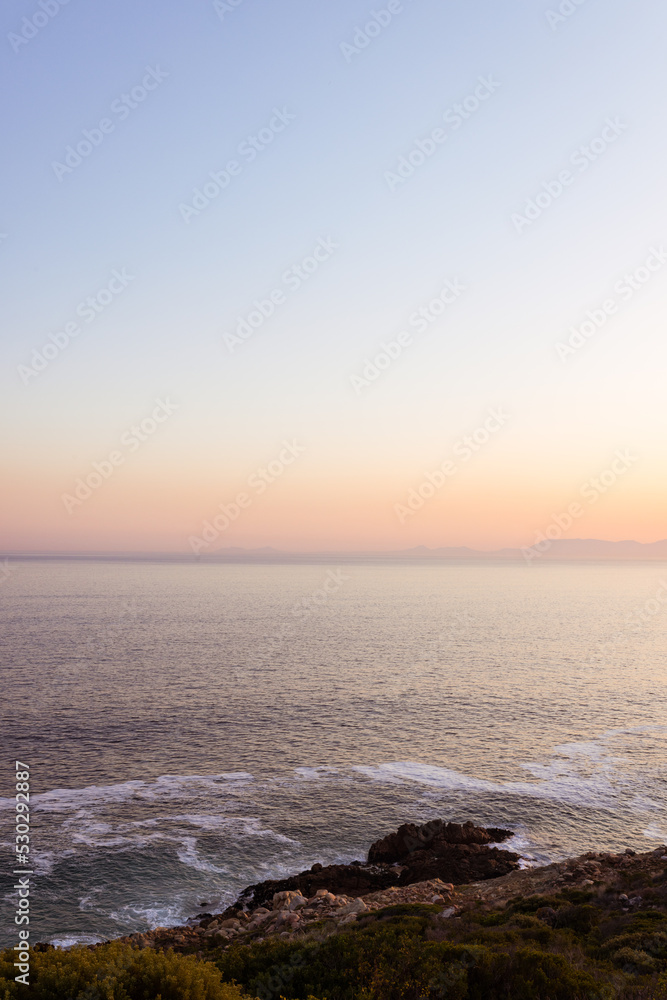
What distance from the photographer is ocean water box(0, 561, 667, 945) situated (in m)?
36.3

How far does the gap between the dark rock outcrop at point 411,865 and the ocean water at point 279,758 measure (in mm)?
1753

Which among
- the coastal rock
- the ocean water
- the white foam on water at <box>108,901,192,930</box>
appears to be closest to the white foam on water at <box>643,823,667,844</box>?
the ocean water

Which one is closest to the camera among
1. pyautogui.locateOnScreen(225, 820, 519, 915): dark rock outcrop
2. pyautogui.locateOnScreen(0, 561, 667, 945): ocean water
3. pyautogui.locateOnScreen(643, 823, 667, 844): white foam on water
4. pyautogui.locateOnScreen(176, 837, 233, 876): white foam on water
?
pyautogui.locateOnScreen(225, 820, 519, 915): dark rock outcrop

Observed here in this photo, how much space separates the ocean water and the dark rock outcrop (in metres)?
1.75

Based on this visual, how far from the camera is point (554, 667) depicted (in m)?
100

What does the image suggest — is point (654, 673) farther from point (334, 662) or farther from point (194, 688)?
point (194, 688)

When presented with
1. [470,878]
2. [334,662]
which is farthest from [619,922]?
[334,662]

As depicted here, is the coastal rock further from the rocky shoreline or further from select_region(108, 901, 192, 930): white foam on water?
select_region(108, 901, 192, 930): white foam on water

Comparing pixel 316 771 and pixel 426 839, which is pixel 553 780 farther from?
pixel 316 771

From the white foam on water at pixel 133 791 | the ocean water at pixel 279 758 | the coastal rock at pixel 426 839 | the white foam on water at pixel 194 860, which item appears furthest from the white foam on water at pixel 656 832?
the white foam on water at pixel 133 791

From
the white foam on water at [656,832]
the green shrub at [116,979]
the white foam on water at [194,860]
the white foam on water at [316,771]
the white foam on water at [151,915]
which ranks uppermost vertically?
the green shrub at [116,979]

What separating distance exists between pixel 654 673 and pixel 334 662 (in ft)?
170

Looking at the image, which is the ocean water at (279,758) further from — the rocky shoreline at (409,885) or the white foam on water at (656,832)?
the rocky shoreline at (409,885)

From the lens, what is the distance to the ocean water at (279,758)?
119 feet
